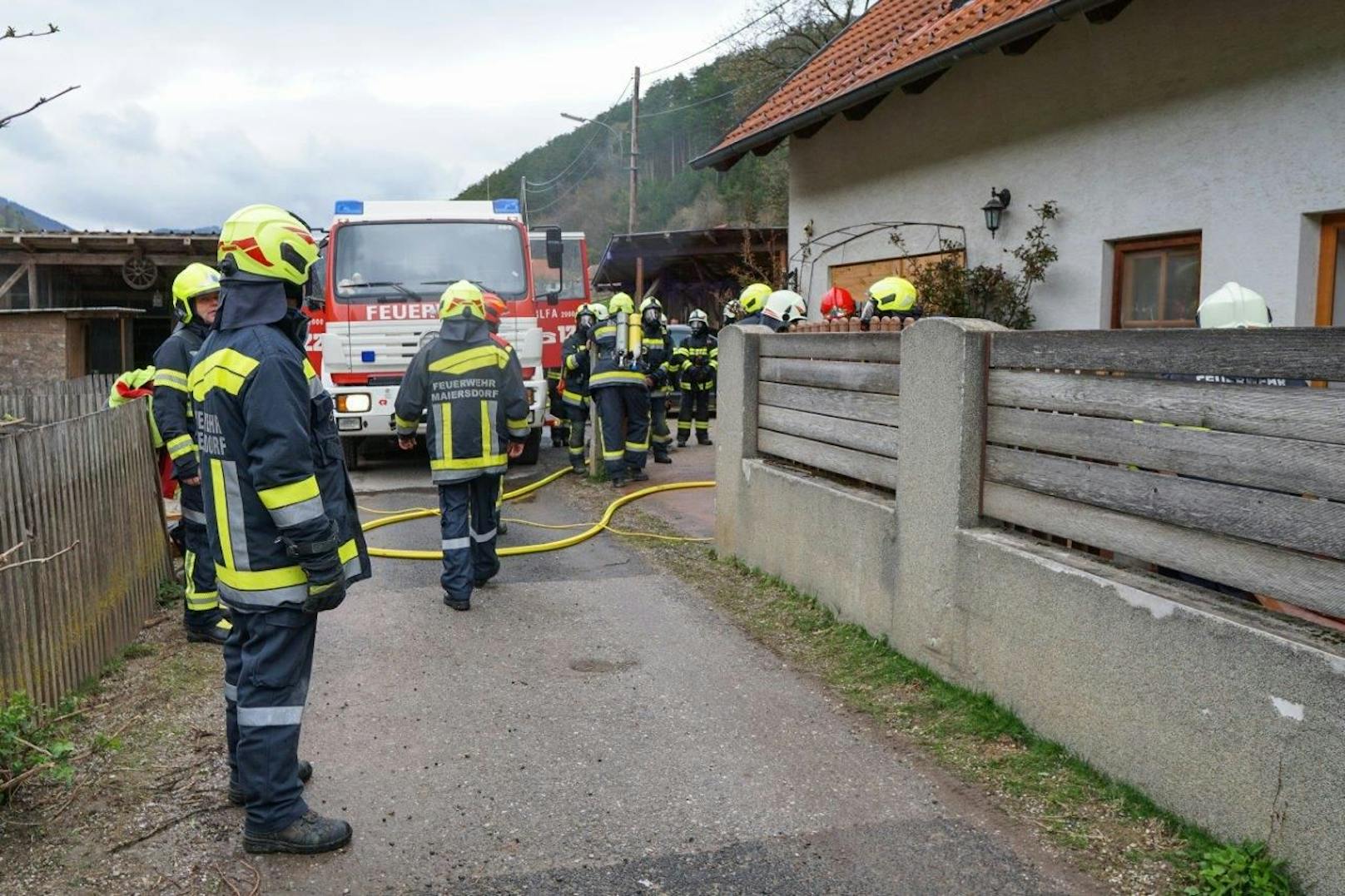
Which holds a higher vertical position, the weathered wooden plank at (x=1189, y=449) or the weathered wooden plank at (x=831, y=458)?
the weathered wooden plank at (x=1189, y=449)

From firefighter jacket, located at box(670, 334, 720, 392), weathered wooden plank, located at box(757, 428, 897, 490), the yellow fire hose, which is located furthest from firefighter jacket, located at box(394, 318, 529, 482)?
firefighter jacket, located at box(670, 334, 720, 392)

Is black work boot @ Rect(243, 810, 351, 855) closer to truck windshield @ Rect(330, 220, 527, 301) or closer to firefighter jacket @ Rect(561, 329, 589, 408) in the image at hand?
truck windshield @ Rect(330, 220, 527, 301)

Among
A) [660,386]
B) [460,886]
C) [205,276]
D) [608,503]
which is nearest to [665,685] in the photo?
[460,886]

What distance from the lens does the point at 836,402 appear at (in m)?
6.08

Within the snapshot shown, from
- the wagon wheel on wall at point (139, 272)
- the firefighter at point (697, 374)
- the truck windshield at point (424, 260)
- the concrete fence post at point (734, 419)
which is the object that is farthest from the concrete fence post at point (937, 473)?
the wagon wheel on wall at point (139, 272)

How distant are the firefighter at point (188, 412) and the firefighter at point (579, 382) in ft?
21.0

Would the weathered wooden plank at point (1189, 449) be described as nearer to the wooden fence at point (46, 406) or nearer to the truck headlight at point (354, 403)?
the wooden fence at point (46, 406)

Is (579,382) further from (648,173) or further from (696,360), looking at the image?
(648,173)

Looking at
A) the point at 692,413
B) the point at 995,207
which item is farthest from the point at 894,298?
the point at 692,413

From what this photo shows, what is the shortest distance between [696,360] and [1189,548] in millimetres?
10406

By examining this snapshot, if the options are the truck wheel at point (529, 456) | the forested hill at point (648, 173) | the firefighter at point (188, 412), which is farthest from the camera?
the forested hill at point (648, 173)

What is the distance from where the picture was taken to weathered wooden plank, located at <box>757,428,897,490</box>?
5.55 meters

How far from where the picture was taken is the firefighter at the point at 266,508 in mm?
3500

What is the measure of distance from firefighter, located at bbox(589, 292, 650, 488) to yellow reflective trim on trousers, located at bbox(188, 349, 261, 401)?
24.0 ft
